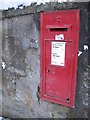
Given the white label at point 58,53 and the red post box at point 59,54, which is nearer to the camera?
the red post box at point 59,54

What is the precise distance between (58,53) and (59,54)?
0.02m

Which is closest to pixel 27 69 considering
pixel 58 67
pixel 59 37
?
pixel 58 67

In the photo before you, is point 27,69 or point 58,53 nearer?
point 58,53

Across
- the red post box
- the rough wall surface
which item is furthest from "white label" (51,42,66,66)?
the rough wall surface

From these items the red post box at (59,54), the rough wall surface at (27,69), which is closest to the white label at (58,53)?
the red post box at (59,54)

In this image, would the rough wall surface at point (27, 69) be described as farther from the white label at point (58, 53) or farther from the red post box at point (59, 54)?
the white label at point (58, 53)

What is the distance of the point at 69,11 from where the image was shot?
104 inches

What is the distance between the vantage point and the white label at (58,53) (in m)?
2.77

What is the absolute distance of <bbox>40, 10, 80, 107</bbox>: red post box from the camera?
2.67 meters

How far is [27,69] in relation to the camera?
128 inches

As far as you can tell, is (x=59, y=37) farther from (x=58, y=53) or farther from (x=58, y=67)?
(x=58, y=67)

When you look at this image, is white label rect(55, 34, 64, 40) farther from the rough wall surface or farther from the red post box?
the rough wall surface

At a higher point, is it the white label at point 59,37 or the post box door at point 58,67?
the white label at point 59,37

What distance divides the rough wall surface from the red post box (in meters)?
0.07
